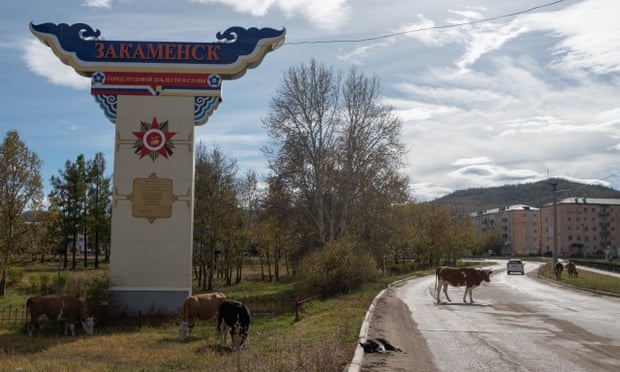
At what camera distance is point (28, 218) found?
36.8 metres

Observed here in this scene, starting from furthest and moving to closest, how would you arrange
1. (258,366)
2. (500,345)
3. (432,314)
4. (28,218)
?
(28,218) < (432,314) < (500,345) < (258,366)

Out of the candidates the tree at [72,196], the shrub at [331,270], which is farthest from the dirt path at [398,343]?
the tree at [72,196]

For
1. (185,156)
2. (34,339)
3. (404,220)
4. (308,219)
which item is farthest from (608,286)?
(34,339)

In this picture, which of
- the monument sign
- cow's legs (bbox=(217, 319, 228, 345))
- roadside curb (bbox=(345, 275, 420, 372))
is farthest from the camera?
the monument sign

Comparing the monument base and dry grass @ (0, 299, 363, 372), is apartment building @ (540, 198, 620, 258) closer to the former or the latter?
the monument base

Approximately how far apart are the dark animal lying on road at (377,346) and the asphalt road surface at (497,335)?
0.92 feet

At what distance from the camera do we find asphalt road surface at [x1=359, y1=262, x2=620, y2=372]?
33.2 feet

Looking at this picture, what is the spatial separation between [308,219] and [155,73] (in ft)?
64.1

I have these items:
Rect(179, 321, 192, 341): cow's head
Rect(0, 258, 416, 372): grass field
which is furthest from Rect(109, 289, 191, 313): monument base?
Rect(179, 321, 192, 341): cow's head

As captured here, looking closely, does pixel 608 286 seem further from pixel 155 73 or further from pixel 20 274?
pixel 20 274

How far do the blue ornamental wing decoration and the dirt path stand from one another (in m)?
11.1

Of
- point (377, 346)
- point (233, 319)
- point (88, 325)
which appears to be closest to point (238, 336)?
point (233, 319)

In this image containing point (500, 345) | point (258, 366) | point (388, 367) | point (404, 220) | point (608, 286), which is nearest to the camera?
point (258, 366)

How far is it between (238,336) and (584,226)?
477 ft
